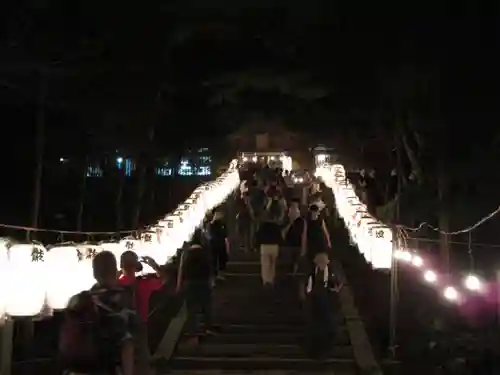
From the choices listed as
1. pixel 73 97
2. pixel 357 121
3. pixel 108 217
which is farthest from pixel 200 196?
pixel 357 121

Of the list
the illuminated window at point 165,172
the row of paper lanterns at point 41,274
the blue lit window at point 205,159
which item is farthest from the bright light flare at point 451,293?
the blue lit window at point 205,159

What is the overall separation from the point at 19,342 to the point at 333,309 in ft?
18.4

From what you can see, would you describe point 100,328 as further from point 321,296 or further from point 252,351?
point 252,351

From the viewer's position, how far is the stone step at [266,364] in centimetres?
1136

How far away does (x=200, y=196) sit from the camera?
20328 millimetres

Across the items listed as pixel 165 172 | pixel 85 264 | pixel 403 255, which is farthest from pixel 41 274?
pixel 165 172

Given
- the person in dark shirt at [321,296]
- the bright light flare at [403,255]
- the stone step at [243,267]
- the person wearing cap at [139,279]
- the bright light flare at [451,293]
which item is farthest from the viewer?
the stone step at [243,267]

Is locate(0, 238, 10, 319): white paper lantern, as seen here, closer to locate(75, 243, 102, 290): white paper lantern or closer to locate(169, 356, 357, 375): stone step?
locate(75, 243, 102, 290): white paper lantern

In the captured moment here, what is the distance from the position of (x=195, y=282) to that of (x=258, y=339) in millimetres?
1689

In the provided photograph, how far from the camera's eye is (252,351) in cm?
1212

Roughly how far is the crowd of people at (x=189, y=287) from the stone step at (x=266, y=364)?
9.9 inches

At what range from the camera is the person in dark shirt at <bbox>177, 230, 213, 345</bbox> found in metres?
11.7

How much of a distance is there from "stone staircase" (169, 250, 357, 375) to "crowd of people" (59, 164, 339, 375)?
0.24m

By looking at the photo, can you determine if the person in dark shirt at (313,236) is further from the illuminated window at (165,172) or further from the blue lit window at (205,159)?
the blue lit window at (205,159)
